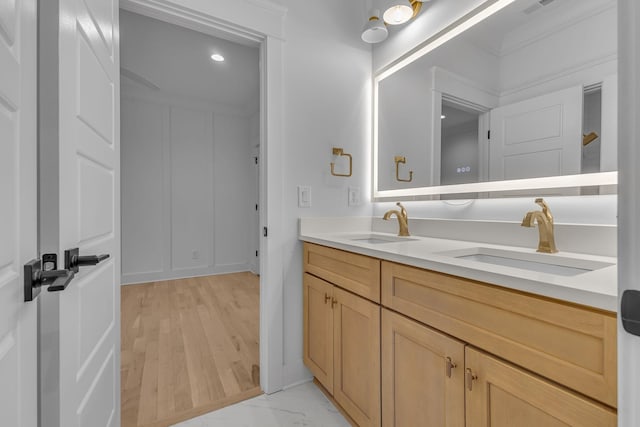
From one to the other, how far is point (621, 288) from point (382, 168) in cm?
162

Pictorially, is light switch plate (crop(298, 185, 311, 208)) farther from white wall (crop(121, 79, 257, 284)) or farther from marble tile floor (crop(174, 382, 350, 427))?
white wall (crop(121, 79, 257, 284))

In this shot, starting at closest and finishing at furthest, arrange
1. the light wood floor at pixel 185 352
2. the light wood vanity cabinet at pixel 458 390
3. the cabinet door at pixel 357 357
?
1. the light wood vanity cabinet at pixel 458 390
2. the cabinet door at pixel 357 357
3. the light wood floor at pixel 185 352

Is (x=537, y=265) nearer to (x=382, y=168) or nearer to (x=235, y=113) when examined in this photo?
(x=382, y=168)

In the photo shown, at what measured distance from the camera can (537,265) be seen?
1.02m

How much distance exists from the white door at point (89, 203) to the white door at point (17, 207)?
78 millimetres

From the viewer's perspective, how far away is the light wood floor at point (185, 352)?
4.83 ft

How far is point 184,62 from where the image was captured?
2.80m

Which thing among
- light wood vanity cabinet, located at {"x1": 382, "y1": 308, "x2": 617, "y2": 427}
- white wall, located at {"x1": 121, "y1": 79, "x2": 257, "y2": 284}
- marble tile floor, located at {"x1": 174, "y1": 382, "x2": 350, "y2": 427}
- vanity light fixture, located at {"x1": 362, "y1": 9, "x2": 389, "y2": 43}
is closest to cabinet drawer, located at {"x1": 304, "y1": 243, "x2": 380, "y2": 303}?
light wood vanity cabinet, located at {"x1": 382, "y1": 308, "x2": 617, "y2": 427}

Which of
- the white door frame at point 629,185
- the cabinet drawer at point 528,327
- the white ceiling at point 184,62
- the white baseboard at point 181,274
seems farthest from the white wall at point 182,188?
the white door frame at point 629,185

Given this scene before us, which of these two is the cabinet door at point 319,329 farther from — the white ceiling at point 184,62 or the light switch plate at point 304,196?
the white ceiling at point 184,62

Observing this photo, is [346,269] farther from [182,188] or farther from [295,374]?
[182,188]

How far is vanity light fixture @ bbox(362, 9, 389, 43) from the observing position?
65.7 inches

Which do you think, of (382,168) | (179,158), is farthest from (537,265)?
(179,158)

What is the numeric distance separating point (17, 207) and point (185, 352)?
1801 millimetres
